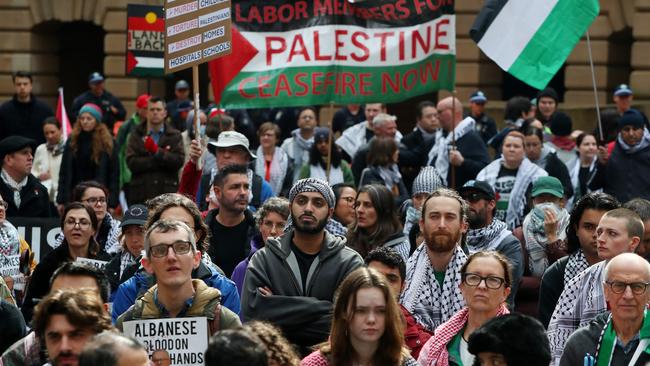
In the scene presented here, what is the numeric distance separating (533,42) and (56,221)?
4028 mm

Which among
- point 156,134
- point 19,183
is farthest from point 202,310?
point 156,134

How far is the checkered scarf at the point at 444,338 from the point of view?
8398 millimetres

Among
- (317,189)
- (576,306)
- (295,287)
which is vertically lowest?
(576,306)

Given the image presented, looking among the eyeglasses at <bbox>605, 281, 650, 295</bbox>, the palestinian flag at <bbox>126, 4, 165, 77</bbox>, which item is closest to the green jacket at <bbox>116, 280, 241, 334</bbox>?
Answer: the eyeglasses at <bbox>605, 281, 650, 295</bbox>

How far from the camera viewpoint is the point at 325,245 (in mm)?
9305

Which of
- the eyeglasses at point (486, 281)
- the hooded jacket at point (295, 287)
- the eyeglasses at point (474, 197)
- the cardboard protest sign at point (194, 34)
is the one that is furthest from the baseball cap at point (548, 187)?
the eyeglasses at point (486, 281)

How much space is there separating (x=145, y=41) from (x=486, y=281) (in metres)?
11.9

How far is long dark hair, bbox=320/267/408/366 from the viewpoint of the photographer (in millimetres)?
7773

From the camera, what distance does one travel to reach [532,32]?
13.6m

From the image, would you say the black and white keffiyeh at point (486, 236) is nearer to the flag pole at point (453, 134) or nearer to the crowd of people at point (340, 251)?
the crowd of people at point (340, 251)

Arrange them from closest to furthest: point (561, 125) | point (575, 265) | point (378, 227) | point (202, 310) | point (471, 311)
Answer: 1. point (202, 310)
2. point (471, 311)
3. point (575, 265)
4. point (378, 227)
5. point (561, 125)

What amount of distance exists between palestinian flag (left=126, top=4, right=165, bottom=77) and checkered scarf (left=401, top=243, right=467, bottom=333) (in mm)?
10329

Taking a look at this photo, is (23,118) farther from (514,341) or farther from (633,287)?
(514,341)

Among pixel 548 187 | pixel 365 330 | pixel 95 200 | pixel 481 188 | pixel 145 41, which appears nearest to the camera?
pixel 365 330
